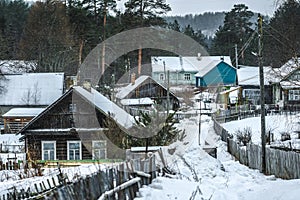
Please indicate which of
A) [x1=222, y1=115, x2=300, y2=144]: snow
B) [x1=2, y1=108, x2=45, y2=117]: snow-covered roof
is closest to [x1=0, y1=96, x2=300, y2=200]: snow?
[x1=222, y1=115, x2=300, y2=144]: snow

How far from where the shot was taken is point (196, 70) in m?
51.7

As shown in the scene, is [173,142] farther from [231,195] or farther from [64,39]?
[64,39]

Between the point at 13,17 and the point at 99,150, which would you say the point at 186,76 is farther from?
the point at 99,150

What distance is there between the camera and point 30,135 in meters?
19.5

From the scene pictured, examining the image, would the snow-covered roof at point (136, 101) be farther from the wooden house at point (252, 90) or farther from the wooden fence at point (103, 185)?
the wooden fence at point (103, 185)

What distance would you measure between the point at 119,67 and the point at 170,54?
1693 cm

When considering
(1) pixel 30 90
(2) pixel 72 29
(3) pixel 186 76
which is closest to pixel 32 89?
(1) pixel 30 90

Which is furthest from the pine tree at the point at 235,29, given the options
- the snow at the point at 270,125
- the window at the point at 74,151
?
the window at the point at 74,151

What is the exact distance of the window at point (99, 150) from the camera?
53.0 feet

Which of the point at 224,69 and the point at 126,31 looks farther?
the point at 224,69

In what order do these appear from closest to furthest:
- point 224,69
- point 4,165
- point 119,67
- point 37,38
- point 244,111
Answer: point 4,165
point 244,111
point 119,67
point 37,38
point 224,69

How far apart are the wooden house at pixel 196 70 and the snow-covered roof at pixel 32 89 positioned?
44.0ft

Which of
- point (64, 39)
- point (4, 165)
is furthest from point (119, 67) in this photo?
point (4, 165)

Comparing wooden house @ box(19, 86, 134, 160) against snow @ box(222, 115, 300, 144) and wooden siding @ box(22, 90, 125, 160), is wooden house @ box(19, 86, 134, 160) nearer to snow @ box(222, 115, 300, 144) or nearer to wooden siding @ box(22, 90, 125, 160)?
wooden siding @ box(22, 90, 125, 160)
